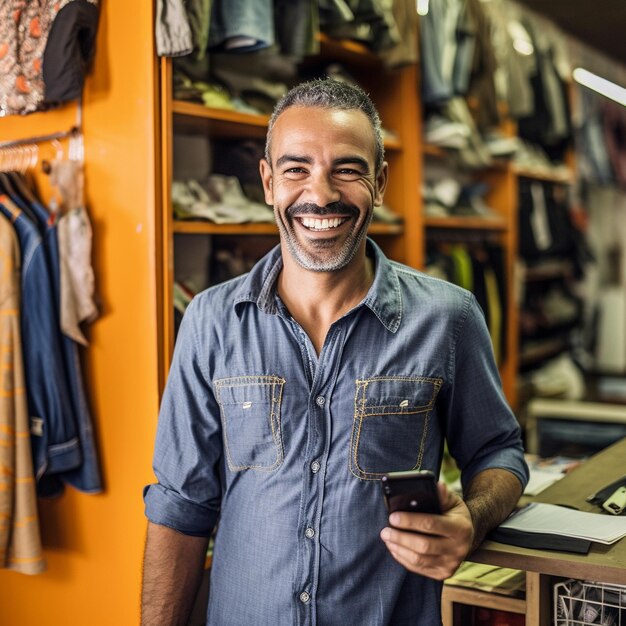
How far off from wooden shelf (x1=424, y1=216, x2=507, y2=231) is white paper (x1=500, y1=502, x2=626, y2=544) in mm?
2392

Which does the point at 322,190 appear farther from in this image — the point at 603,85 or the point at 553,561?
the point at 603,85

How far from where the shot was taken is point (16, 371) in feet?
7.83

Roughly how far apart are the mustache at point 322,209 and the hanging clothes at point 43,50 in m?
1.05

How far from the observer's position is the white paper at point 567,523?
1655mm

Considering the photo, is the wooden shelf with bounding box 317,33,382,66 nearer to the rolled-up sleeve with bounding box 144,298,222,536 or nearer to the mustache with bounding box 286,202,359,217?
the mustache with bounding box 286,202,359,217

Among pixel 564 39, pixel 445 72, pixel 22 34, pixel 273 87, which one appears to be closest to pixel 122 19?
pixel 22 34

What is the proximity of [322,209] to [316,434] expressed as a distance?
1.50ft

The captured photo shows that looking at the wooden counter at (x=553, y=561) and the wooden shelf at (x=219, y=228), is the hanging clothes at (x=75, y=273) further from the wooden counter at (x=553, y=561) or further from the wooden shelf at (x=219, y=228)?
the wooden counter at (x=553, y=561)

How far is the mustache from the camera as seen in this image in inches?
66.4

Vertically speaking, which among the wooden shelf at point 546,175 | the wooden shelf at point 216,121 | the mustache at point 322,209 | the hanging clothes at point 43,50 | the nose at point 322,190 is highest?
the wooden shelf at point 546,175

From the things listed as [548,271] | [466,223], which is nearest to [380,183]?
[466,223]

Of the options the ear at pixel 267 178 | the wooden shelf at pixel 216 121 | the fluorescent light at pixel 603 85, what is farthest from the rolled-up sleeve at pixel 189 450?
the fluorescent light at pixel 603 85

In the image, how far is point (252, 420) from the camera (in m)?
Answer: 1.71

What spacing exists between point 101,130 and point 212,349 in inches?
41.5
